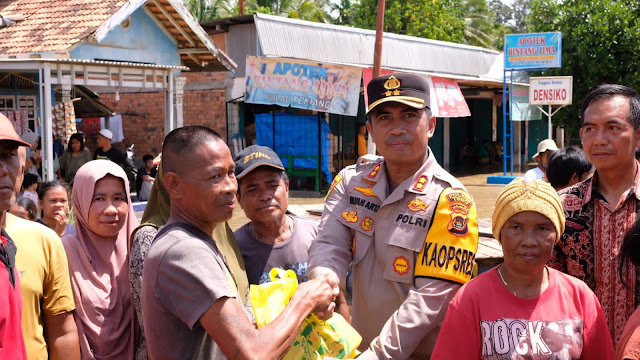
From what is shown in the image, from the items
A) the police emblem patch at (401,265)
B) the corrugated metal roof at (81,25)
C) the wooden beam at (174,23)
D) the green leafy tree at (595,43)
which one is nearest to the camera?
the police emblem patch at (401,265)

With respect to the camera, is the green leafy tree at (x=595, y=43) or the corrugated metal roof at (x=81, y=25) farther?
the green leafy tree at (x=595, y=43)

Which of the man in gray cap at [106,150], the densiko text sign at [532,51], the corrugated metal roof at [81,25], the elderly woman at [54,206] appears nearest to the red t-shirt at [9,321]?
the elderly woman at [54,206]

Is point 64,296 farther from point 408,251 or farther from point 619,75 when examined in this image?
point 619,75

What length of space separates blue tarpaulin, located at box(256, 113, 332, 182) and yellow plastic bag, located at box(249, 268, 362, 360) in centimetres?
1268

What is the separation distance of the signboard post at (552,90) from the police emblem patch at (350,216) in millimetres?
15726

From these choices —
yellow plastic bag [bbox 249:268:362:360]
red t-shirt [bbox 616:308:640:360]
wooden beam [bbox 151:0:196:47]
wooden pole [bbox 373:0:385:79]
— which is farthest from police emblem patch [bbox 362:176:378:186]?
wooden beam [bbox 151:0:196:47]

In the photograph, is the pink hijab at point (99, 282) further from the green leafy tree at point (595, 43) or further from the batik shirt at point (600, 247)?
the green leafy tree at point (595, 43)

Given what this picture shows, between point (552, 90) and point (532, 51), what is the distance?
121cm

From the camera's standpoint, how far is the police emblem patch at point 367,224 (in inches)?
104

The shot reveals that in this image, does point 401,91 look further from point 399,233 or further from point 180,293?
point 180,293

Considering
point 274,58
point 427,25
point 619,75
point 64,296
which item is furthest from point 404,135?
point 427,25

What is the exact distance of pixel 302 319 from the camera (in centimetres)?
219

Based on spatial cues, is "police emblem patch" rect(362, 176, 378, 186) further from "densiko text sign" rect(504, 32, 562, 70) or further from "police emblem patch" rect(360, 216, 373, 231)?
"densiko text sign" rect(504, 32, 562, 70)

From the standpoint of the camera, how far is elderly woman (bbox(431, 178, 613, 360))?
2.25 meters
